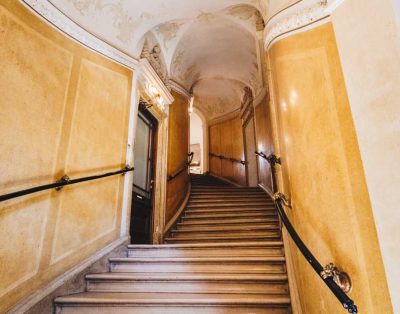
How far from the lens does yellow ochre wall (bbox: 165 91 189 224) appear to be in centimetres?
482

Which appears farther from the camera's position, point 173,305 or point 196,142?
point 196,142

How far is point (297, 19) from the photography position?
2.21m

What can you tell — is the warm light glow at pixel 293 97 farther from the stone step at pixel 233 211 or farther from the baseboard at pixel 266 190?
the baseboard at pixel 266 190

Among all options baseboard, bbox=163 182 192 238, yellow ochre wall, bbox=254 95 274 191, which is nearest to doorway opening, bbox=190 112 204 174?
yellow ochre wall, bbox=254 95 274 191

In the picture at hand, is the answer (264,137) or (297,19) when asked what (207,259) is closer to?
(297,19)

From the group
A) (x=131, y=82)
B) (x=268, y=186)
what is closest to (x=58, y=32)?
(x=131, y=82)

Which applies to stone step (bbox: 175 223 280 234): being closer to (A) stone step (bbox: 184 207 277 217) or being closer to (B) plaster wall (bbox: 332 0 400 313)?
(A) stone step (bbox: 184 207 277 217)

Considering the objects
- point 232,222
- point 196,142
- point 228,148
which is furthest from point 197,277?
point 196,142

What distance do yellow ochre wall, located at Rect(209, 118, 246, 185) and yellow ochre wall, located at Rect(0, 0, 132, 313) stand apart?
522 centimetres

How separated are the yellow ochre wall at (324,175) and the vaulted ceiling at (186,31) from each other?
1517mm

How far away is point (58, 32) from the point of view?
2.63 metres

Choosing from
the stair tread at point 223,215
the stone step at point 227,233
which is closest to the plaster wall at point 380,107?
the stone step at point 227,233

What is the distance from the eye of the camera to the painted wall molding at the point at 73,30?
242cm

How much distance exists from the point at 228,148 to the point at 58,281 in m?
6.88
